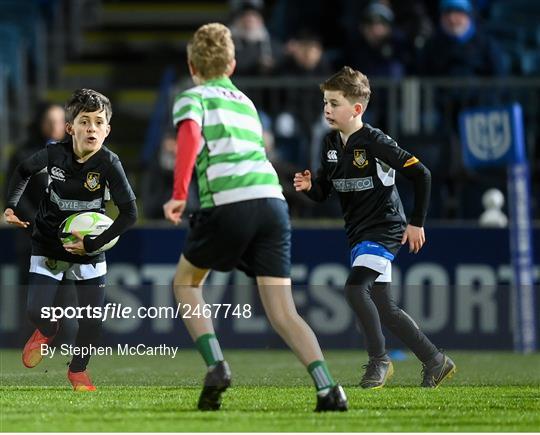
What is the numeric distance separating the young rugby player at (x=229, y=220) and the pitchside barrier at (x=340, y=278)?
535 cm

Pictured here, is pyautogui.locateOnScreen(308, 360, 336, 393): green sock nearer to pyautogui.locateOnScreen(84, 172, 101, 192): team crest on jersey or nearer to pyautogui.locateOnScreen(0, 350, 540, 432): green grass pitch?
pyautogui.locateOnScreen(0, 350, 540, 432): green grass pitch

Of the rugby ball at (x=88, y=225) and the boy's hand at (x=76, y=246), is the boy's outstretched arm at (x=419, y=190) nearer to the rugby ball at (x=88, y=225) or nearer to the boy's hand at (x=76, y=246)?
the rugby ball at (x=88, y=225)

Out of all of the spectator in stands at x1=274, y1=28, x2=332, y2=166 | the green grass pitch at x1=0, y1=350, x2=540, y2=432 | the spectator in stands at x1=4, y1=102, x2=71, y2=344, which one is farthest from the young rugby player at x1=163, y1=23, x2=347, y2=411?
the spectator in stands at x1=274, y1=28, x2=332, y2=166

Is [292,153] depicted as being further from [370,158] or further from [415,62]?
[370,158]

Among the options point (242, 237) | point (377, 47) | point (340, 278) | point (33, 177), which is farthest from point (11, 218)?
point (377, 47)

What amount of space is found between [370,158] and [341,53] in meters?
8.86

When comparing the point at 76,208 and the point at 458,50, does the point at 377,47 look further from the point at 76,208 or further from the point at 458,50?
the point at 76,208

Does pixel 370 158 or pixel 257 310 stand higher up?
pixel 370 158

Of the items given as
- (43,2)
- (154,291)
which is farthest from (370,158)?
(43,2)

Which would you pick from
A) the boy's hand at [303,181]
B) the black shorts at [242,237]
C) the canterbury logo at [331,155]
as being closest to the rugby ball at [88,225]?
the boy's hand at [303,181]

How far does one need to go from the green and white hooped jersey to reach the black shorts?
0.06 meters

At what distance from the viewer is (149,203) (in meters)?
15.4

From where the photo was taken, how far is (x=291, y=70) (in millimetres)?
16359

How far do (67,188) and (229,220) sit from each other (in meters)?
1.72
